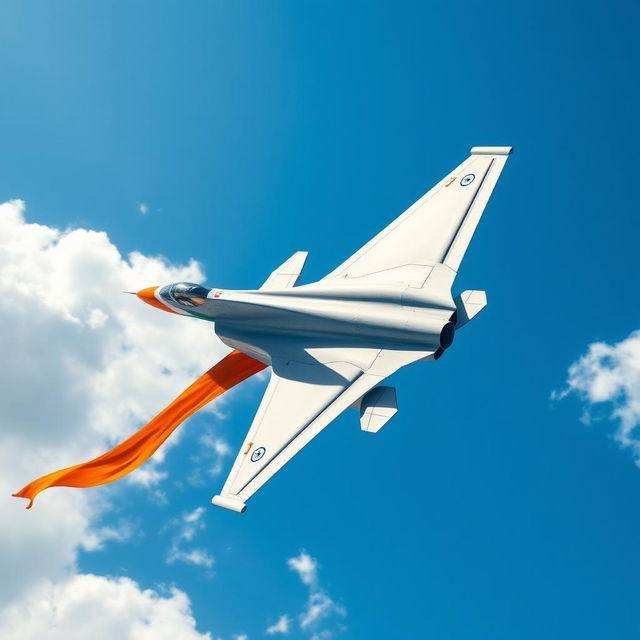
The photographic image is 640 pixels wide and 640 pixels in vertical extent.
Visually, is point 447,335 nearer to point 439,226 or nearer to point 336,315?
point 336,315

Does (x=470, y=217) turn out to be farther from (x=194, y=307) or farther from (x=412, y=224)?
(x=194, y=307)

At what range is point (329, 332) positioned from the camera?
91.6 feet

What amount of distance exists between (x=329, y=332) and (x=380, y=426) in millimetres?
4878

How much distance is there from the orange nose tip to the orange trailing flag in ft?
A: 13.7

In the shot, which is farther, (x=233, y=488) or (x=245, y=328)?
(x=245, y=328)

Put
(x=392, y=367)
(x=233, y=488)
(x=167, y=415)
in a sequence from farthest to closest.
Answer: (x=167, y=415)
(x=392, y=367)
(x=233, y=488)

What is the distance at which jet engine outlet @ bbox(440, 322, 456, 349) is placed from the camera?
26125mm

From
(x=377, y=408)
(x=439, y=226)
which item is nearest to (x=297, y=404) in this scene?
(x=377, y=408)

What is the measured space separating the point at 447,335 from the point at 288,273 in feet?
30.3

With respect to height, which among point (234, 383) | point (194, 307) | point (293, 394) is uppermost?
point (194, 307)

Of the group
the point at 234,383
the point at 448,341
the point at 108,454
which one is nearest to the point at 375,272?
the point at 448,341

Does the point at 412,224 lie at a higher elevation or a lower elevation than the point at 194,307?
higher

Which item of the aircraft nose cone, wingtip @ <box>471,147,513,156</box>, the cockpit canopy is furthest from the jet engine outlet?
the aircraft nose cone

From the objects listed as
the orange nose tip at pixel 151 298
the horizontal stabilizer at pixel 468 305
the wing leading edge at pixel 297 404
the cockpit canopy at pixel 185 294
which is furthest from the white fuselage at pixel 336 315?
the orange nose tip at pixel 151 298
